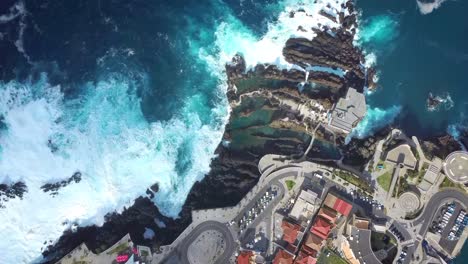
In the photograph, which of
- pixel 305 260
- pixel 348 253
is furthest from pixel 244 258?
pixel 348 253

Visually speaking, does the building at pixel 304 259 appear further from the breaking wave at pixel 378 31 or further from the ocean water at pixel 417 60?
the breaking wave at pixel 378 31

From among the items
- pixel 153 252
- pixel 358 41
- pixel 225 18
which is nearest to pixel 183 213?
pixel 153 252

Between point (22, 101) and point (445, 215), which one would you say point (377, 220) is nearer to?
point (445, 215)

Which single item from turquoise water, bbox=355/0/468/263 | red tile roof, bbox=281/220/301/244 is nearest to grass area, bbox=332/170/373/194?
turquoise water, bbox=355/0/468/263

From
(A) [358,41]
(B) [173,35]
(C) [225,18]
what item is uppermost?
(A) [358,41]

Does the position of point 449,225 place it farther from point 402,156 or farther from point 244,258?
point 244,258

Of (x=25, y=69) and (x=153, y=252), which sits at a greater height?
(x=25, y=69)
